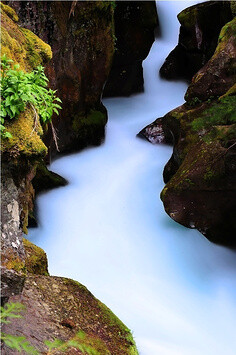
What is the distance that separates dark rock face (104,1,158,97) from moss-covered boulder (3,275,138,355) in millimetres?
8982

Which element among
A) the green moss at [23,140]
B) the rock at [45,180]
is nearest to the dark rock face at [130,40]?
the rock at [45,180]

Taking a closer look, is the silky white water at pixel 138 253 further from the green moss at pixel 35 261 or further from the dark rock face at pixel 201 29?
the dark rock face at pixel 201 29

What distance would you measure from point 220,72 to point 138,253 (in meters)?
3.43

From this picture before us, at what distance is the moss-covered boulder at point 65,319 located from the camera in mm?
3682

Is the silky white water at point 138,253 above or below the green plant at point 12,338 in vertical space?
below

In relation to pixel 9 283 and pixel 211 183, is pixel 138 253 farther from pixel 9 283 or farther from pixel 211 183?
pixel 9 283

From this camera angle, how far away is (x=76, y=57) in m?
8.95

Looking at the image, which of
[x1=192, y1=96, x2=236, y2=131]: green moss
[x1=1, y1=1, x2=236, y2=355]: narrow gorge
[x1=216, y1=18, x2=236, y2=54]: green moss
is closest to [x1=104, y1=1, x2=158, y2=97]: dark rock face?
[x1=1, y1=1, x2=236, y2=355]: narrow gorge

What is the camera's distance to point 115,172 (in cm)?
967

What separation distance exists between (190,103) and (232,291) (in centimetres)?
340

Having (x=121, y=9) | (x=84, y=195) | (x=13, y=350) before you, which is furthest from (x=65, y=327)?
(x=121, y=9)

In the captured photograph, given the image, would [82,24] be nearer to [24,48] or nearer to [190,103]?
[190,103]

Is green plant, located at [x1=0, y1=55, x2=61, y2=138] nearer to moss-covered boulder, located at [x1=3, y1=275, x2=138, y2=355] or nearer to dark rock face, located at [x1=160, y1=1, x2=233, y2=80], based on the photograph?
moss-covered boulder, located at [x1=3, y1=275, x2=138, y2=355]

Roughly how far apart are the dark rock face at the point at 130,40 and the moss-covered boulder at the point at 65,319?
898 centimetres
